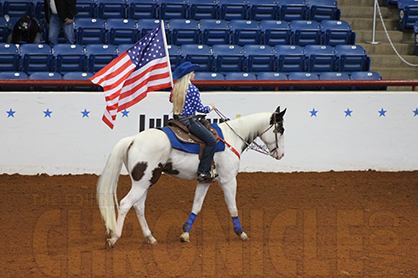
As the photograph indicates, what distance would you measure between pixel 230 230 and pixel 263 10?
900 centimetres

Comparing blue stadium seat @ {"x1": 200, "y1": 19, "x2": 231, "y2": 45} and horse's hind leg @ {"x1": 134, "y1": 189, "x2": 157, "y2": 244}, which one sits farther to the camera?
blue stadium seat @ {"x1": 200, "y1": 19, "x2": 231, "y2": 45}

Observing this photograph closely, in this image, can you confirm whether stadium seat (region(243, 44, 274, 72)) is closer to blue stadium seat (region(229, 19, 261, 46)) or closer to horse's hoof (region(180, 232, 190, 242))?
blue stadium seat (region(229, 19, 261, 46))

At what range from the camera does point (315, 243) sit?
6613 mm

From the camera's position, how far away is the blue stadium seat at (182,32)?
12969 millimetres

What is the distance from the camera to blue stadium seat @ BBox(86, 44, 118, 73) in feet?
38.2

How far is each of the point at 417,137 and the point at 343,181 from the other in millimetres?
2062

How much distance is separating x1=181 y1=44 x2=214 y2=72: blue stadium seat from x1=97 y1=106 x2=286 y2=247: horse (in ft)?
18.1

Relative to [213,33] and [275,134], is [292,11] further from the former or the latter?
[275,134]

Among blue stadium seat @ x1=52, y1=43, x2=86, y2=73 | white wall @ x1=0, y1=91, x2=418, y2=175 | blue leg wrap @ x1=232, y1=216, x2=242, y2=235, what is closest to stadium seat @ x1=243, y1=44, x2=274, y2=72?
white wall @ x1=0, y1=91, x2=418, y2=175

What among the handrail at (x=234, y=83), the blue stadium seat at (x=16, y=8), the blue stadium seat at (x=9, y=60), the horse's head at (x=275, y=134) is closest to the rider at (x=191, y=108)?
the horse's head at (x=275, y=134)

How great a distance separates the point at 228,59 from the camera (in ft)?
40.6

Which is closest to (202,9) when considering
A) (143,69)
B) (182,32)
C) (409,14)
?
(182,32)

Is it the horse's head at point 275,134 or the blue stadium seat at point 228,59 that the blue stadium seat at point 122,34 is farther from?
the horse's head at point 275,134

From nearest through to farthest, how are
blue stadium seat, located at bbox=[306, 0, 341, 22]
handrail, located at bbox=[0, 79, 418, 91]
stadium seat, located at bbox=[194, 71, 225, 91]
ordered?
handrail, located at bbox=[0, 79, 418, 91]
stadium seat, located at bbox=[194, 71, 225, 91]
blue stadium seat, located at bbox=[306, 0, 341, 22]
